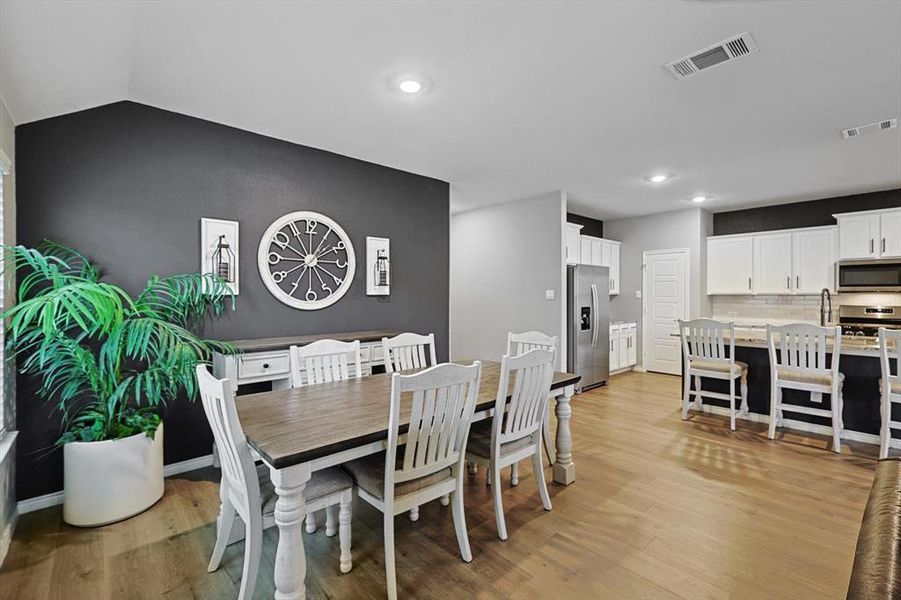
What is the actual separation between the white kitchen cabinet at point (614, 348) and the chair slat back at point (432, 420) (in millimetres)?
5045

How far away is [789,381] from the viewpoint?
12.1ft

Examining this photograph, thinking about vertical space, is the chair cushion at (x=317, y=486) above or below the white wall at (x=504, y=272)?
below

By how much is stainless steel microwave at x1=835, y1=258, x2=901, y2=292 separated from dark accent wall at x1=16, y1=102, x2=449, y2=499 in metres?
5.74

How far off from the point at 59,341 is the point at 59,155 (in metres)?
1.23

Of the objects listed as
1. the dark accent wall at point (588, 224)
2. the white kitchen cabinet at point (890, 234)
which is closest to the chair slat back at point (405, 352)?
the dark accent wall at point (588, 224)

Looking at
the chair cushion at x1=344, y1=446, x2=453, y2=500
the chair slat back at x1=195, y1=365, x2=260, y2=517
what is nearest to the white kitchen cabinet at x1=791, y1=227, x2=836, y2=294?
the chair cushion at x1=344, y1=446, x2=453, y2=500

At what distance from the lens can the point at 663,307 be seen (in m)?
6.77

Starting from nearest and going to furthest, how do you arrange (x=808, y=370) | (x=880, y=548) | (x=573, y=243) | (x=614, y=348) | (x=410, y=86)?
(x=880, y=548) → (x=410, y=86) → (x=808, y=370) → (x=573, y=243) → (x=614, y=348)

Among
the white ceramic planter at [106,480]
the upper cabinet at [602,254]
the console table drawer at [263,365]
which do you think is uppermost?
the upper cabinet at [602,254]

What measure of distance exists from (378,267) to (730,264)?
5.38 metres

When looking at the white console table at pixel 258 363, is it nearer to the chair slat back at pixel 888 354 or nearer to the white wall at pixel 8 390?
the white wall at pixel 8 390

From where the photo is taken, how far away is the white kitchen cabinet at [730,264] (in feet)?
20.3

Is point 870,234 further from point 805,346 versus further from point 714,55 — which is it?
point 714,55

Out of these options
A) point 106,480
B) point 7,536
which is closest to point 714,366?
point 106,480
